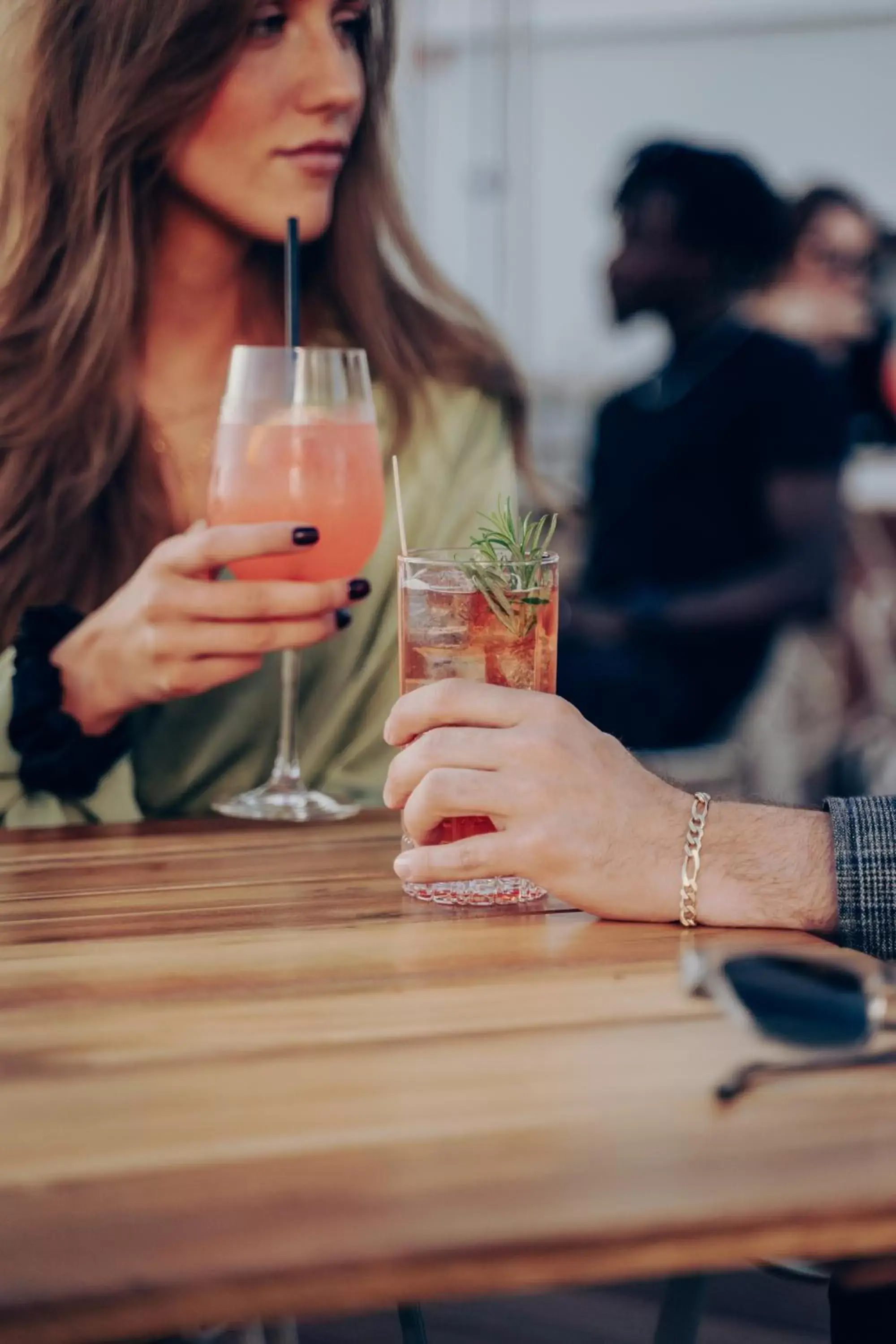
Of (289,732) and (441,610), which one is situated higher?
(441,610)

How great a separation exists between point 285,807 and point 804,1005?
0.77 metres

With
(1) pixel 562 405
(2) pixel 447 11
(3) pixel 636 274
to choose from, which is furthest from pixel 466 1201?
(2) pixel 447 11

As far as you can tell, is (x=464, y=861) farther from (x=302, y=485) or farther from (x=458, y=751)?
(x=302, y=485)

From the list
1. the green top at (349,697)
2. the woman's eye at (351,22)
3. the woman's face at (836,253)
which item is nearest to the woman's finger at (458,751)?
the green top at (349,697)

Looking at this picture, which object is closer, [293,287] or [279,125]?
[293,287]

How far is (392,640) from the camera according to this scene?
189 centimetres

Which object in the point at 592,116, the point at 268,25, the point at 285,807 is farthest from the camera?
the point at 592,116

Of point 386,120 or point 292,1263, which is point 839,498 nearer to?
point 386,120

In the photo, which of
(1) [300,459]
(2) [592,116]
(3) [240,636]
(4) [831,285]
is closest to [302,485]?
(1) [300,459]

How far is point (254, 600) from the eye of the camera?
1.39 metres

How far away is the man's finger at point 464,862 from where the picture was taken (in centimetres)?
106

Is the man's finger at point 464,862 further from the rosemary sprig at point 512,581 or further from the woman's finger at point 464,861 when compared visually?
the rosemary sprig at point 512,581

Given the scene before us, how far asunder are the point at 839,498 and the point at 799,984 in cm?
293

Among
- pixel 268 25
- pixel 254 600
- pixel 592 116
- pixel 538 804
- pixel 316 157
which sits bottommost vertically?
pixel 538 804
